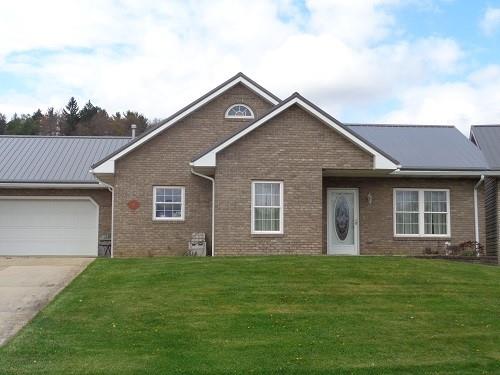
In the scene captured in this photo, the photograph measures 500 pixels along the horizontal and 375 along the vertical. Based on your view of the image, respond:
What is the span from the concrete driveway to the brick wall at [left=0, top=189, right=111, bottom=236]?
214 inches

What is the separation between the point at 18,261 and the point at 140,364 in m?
11.5

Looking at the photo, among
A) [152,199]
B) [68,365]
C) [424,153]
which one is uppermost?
[424,153]

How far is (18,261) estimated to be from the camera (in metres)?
18.8

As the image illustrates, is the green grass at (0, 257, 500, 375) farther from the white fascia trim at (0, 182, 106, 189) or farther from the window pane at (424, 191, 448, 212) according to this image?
the white fascia trim at (0, 182, 106, 189)

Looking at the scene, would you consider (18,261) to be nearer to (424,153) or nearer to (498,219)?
(424,153)

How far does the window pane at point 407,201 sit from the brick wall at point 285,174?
290 cm

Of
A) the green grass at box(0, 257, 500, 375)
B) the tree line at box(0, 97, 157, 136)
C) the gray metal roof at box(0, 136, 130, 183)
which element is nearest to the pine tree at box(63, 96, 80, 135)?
the tree line at box(0, 97, 157, 136)

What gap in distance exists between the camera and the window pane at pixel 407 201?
21875 mm

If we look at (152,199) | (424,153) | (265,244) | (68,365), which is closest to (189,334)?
(68,365)

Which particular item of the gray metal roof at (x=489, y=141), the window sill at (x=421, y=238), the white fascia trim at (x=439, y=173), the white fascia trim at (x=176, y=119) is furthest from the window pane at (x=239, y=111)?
the gray metal roof at (x=489, y=141)

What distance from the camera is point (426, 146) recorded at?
2353cm

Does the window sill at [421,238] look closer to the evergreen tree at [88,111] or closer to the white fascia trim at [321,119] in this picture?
the white fascia trim at [321,119]

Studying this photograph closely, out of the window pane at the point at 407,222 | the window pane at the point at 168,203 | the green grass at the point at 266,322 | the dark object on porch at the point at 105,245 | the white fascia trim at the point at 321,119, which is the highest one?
the white fascia trim at the point at 321,119

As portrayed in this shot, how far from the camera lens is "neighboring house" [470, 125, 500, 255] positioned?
22484 millimetres
